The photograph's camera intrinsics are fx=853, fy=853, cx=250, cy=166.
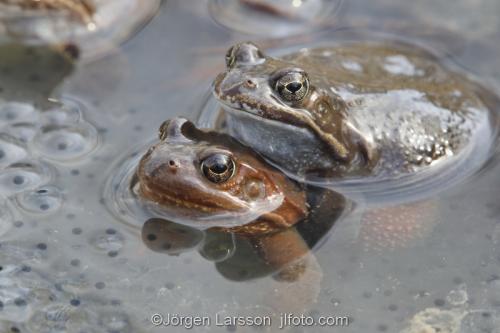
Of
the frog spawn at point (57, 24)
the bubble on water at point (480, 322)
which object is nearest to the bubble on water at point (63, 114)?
the frog spawn at point (57, 24)

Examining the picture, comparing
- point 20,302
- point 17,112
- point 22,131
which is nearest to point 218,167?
point 20,302

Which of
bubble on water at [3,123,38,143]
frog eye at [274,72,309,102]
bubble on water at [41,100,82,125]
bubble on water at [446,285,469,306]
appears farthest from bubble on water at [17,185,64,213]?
bubble on water at [446,285,469,306]

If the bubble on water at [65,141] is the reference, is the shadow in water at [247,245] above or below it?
below

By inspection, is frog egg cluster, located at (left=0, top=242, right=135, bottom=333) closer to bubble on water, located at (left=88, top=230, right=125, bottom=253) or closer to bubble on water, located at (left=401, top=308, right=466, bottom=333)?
bubble on water, located at (left=88, top=230, right=125, bottom=253)

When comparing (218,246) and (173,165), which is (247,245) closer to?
(218,246)

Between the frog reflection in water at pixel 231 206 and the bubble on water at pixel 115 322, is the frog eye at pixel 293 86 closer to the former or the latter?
the frog reflection in water at pixel 231 206

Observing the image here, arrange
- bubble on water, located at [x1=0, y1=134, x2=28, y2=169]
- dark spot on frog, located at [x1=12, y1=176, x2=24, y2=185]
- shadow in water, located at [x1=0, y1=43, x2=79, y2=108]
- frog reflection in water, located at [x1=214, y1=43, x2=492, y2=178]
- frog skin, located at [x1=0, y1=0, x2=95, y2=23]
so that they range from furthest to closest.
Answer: frog skin, located at [x1=0, y1=0, x2=95, y2=23] → shadow in water, located at [x1=0, y1=43, x2=79, y2=108] → bubble on water, located at [x1=0, y1=134, x2=28, y2=169] → dark spot on frog, located at [x1=12, y1=176, x2=24, y2=185] → frog reflection in water, located at [x1=214, y1=43, x2=492, y2=178]
